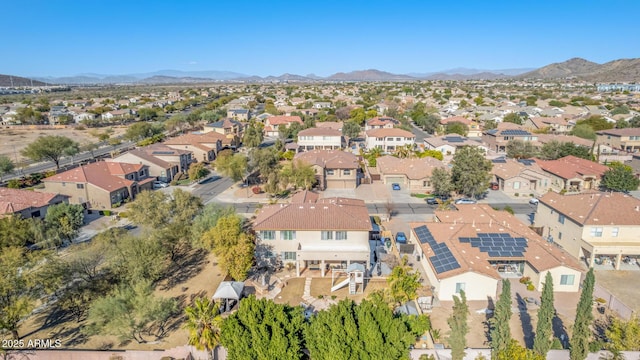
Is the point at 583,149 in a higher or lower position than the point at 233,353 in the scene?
higher

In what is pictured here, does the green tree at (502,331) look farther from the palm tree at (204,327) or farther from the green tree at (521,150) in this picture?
the green tree at (521,150)

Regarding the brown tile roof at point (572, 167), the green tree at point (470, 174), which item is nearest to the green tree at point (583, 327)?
the green tree at point (470, 174)

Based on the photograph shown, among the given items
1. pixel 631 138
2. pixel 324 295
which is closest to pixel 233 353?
pixel 324 295

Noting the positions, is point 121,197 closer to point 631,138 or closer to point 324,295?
point 324,295

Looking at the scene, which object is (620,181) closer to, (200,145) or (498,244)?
(498,244)

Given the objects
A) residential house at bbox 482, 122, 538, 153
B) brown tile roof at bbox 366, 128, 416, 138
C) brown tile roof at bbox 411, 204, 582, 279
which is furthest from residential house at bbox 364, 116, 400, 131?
brown tile roof at bbox 411, 204, 582, 279

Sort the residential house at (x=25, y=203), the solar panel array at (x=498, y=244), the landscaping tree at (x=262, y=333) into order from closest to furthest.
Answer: the landscaping tree at (x=262, y=333), the solar panel array at (x=498, y=244), the residential house at (x=25, y=203)

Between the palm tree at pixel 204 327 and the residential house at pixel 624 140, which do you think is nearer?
the palm tree at pixel 204 327

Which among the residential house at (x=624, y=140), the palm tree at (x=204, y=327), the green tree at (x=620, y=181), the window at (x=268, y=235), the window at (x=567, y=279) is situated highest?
the residential house at (x=624, y=140)
